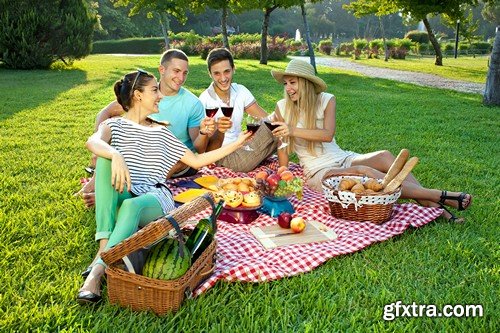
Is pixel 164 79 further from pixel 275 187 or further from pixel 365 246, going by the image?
pixel 365 246

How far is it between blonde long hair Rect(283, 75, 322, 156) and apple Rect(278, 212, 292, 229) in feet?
3.73

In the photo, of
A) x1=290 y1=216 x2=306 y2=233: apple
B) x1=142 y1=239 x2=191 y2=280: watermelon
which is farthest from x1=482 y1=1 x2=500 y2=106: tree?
x1=142 y1=239 x2=191 y2=280: watermelon

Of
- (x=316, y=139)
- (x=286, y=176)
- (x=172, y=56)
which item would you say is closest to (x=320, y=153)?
(x=316, y=139)

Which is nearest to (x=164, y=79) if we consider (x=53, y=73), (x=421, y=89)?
(x=421, y=89)

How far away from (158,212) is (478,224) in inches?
112

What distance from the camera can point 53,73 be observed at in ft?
63.1

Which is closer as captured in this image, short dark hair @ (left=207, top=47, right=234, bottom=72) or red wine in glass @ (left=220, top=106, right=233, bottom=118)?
red wine in glass @ (left=220, top=106, right=233, bottom=118)

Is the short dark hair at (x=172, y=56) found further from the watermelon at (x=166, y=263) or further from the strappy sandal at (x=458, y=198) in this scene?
the strappy sandal at (x=458, y=198)

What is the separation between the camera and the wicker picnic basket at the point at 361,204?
13.8 feet

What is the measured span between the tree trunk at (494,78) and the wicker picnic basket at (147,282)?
11514 mm

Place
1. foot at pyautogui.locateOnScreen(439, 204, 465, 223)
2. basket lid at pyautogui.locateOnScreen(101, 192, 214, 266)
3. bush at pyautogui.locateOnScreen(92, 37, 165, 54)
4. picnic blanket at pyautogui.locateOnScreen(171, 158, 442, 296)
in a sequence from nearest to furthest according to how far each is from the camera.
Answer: basket lid at pyautogui.locateOnScreen(101, 192, 214, 266)
picnic blanket at pyautogui.locateOnScreen(171, 158, 442, 296)
foot at pyautogui.locateOnScreen(439, 204, 465, 223)
bush at pyautogui.locateOnScreen(92, 37, 165, 54)

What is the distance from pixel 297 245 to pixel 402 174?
1.10 metres

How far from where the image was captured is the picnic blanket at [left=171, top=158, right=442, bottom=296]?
3387mm

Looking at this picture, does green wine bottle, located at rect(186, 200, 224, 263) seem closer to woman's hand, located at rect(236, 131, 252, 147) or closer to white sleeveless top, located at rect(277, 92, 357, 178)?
woman's hand, located at rect(236, 131, 252, 147)
